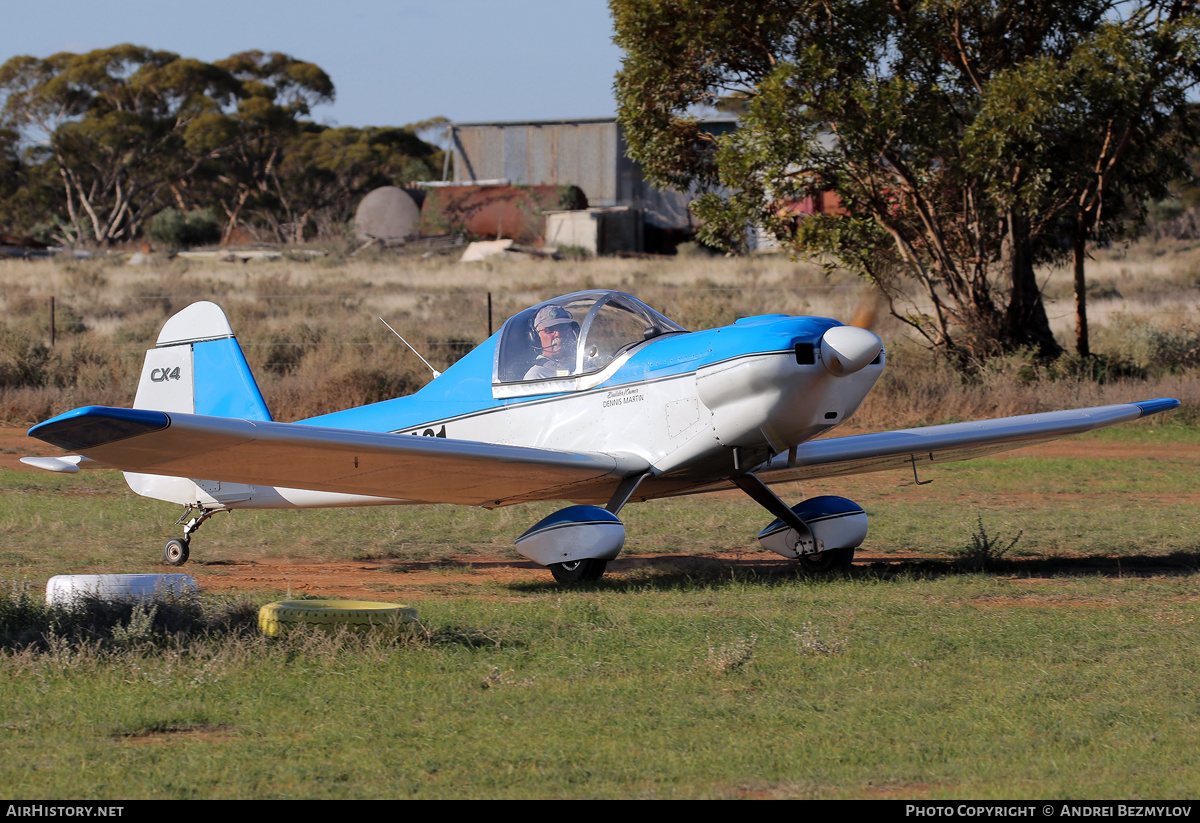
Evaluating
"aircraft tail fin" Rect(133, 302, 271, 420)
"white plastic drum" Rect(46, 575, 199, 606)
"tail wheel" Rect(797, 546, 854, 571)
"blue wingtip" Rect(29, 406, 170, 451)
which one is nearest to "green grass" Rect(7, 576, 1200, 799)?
"white plastic drum" Rect(46, 575, 199, 606)

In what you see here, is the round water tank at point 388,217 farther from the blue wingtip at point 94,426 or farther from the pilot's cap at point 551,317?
the blue wingtip at point 94,426

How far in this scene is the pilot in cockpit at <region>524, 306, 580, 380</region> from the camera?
28.4 feet

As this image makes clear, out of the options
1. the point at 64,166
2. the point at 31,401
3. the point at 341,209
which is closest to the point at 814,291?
the point at 31,401

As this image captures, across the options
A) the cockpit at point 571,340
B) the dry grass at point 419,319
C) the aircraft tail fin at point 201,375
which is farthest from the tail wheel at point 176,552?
the dry grass at point 419,319

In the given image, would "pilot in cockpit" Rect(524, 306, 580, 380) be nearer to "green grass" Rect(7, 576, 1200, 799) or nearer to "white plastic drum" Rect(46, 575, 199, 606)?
"green grass" Rect(7, 576, 1200, 799)

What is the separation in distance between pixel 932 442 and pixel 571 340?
3.14 m

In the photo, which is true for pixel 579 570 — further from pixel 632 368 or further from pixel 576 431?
pixel 632 368

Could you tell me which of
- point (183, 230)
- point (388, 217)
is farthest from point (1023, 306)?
point (183, 230)

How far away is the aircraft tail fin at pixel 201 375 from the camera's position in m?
9.82

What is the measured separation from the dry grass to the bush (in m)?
15.2

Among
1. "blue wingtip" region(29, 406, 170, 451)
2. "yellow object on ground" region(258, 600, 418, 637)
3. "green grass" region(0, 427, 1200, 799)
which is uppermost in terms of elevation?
"blue wingtip" region(29, 406, 170, 451)

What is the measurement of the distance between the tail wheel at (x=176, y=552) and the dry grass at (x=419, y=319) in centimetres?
939

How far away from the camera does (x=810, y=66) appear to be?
648 inches

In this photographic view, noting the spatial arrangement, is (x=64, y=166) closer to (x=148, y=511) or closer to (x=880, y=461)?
(x=148, y=511)
